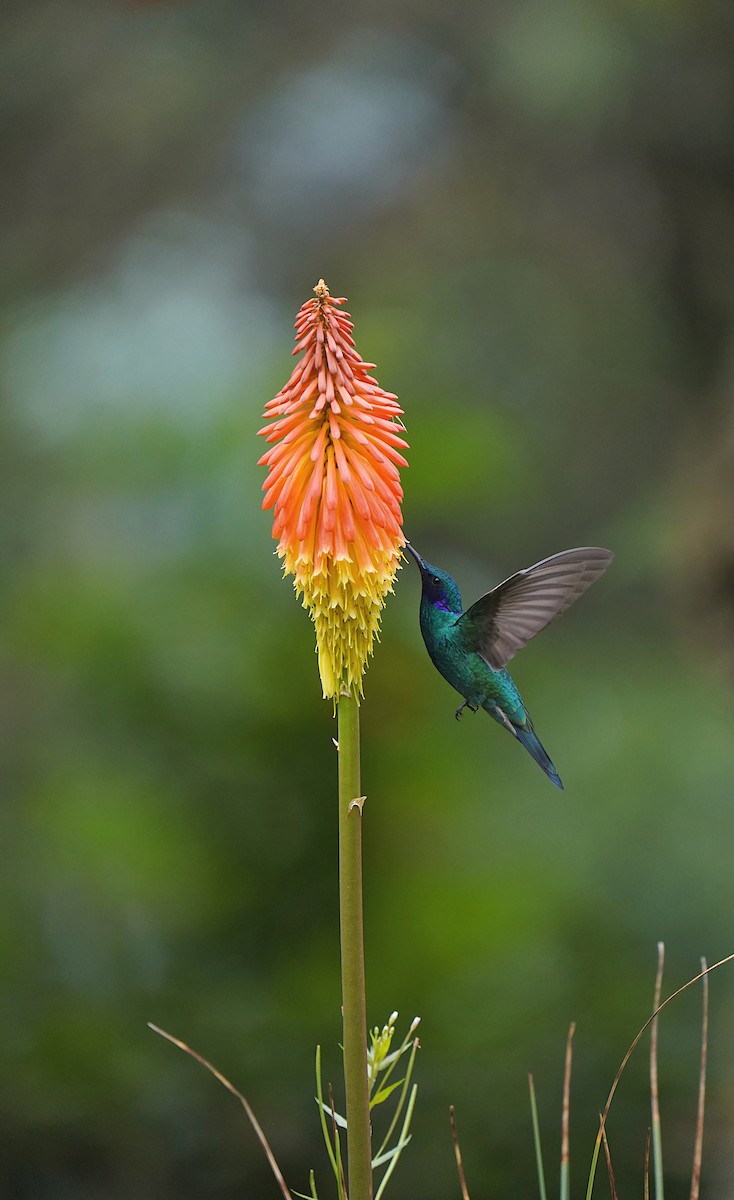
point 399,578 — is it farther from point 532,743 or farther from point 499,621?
point 499,621

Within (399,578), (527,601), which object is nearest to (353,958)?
(527,601)

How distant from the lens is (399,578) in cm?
261

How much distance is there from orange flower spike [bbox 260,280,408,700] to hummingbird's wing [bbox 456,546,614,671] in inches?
5.2

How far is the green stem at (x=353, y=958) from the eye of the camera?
1027mm

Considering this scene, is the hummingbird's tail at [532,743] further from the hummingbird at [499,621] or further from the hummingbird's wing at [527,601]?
the hummingbird's wing at [527,601]

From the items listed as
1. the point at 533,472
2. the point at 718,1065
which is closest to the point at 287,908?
the point at 718,1065

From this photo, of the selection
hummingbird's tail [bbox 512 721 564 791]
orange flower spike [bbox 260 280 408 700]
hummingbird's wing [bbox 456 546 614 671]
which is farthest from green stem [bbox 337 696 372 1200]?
hummingbird's tail [bbox 512 721 564 791]

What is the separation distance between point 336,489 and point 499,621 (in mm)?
272

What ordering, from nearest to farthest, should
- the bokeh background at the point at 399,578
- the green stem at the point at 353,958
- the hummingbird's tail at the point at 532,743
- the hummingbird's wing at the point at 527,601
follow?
the green stem at the point at 353,958 < the hummingbird's wing at the point at 527,601 < the hummingbird's tail at the point at 532,743 < the bokeh background at the point at 399,578

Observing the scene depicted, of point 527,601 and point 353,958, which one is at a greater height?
point 527,601

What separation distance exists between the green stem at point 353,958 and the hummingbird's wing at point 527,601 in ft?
0.75

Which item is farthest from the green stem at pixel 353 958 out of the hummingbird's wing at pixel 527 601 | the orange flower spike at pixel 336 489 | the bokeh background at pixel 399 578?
the bokeh background at pixel 399 578

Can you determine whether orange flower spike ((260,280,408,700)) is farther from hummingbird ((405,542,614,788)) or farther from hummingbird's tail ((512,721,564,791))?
hummingbird's tail ((512,721,564,791))

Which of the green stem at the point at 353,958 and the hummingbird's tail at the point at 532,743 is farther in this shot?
the hummingbird's tail at the point at 532,743
